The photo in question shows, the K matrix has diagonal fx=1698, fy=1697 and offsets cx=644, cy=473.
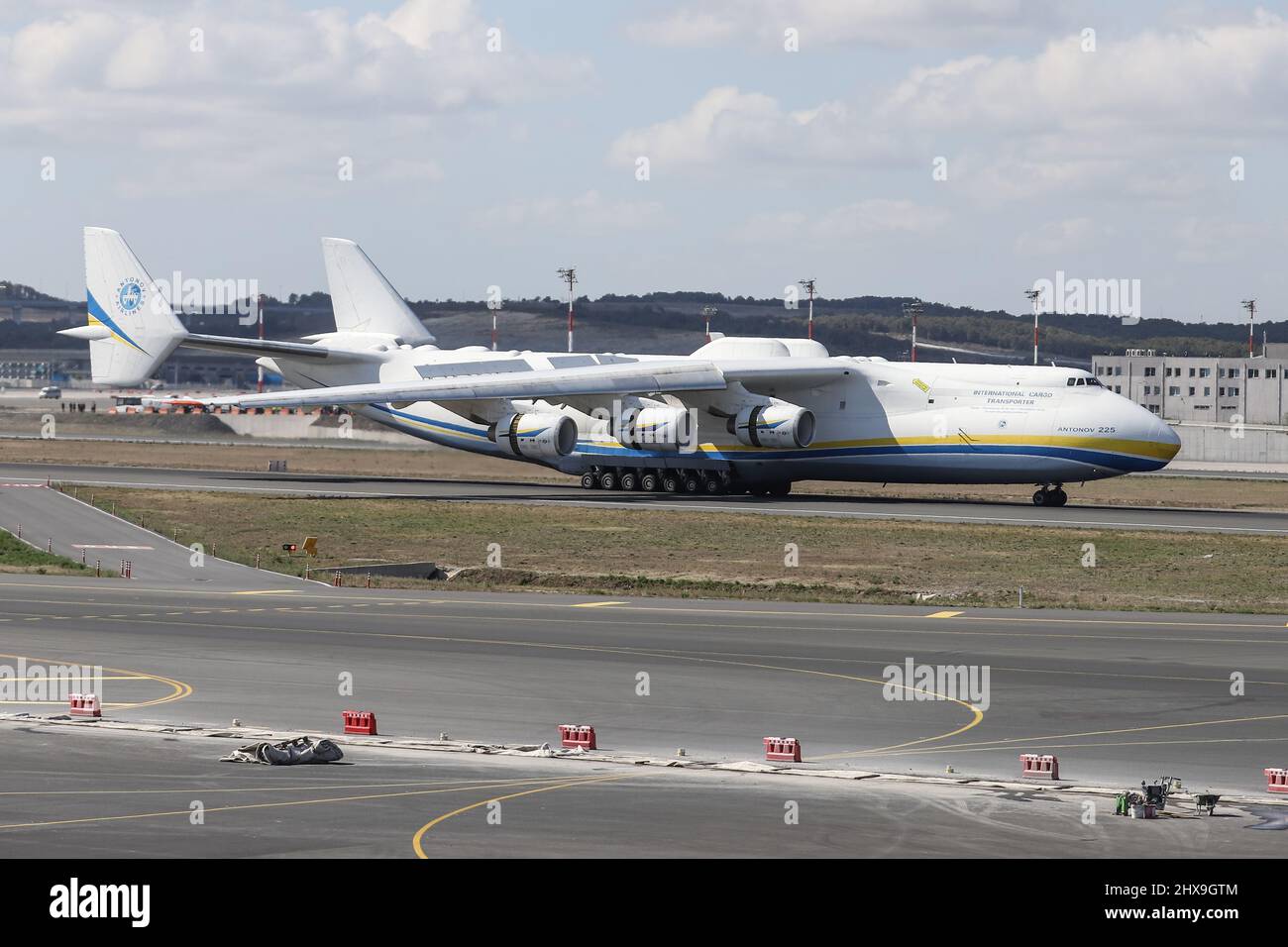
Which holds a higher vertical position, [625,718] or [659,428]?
[659,428]

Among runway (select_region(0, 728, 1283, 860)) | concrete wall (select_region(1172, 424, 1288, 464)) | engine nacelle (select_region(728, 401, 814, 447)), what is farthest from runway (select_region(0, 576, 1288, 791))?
concrete wall (select_region(1172, 424, 1288, 464))

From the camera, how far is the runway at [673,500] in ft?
187

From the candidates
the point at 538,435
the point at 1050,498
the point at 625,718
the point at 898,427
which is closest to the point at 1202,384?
the point at 1050,498

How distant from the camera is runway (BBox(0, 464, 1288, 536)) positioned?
187 feet

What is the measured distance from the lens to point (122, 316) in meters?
69.0

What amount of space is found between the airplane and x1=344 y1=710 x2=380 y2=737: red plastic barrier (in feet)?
130

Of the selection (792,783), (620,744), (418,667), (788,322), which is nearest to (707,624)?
(418,667)

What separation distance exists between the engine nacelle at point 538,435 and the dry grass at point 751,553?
6701 mm

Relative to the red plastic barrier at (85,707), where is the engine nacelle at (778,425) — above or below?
above

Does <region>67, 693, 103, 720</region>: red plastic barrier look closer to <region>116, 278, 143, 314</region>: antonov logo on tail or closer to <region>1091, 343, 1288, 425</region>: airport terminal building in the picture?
<region>116, 278, 143, 314</region>: antonov logo on tail

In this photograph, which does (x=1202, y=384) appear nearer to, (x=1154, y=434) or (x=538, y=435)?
(x=1154, y=434)

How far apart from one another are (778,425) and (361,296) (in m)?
23.3

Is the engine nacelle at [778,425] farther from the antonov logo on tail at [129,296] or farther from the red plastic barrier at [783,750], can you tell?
the red plastic barrier at [783,750]
